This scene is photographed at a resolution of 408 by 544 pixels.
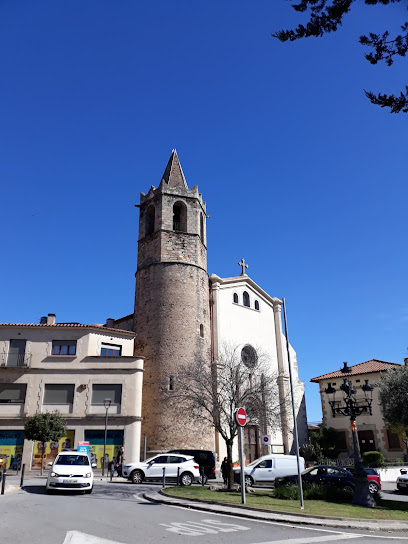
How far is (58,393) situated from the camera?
2786 centimetres

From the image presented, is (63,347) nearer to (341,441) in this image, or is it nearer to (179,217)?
(179,217)

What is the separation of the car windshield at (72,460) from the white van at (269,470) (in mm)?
8040

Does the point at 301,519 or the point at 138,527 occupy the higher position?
the point at 138,527

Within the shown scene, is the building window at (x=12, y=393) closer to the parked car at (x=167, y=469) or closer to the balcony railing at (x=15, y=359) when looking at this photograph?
the balcony railing at (x=15, y=359)

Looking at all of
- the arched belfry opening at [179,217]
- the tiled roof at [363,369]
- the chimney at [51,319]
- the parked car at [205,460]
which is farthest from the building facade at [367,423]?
the chimney at [51,319]

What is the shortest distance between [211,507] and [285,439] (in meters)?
24.6

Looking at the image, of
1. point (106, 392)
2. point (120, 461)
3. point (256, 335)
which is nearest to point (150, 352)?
point (106, 392)

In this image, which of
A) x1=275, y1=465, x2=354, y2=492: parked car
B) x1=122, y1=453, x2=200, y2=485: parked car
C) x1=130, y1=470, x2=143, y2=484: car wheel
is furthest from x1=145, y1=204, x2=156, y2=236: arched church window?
x1=275, y1=465, x2=354, y2=492: parked car

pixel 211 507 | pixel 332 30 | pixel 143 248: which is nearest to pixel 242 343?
pixel 143 248

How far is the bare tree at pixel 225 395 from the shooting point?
2156 centimetres

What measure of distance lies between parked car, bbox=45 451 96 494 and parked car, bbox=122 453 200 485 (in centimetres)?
506

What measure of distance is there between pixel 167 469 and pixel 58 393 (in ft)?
33.9

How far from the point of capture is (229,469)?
1802 cm

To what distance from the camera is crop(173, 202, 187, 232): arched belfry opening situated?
35.9m
